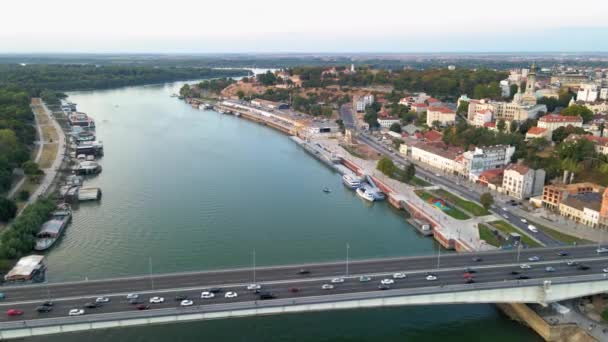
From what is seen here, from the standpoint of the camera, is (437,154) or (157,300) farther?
(437,154)

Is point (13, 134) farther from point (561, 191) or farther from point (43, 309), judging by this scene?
point (561, 191)

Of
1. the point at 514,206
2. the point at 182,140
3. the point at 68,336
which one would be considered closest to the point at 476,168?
the point at 514,206

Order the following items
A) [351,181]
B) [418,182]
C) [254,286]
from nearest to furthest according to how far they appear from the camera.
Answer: [254,286], [418,182], [351,181]

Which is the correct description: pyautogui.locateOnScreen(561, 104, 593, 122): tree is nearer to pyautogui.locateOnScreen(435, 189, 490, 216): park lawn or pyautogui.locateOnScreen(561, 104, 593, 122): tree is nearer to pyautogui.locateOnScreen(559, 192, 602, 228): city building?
pyautogui.locateOnScreen(559, 192, 602, 228): city building

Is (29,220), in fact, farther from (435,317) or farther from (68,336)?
(435,317)

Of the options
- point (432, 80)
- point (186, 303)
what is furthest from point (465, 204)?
point (432, 80)

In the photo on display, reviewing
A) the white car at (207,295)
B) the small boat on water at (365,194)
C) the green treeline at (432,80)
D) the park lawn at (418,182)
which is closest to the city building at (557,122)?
the park lawn at (418,182)

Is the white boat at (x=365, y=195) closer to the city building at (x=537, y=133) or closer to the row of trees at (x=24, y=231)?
the city building at (x=537, y=133)
